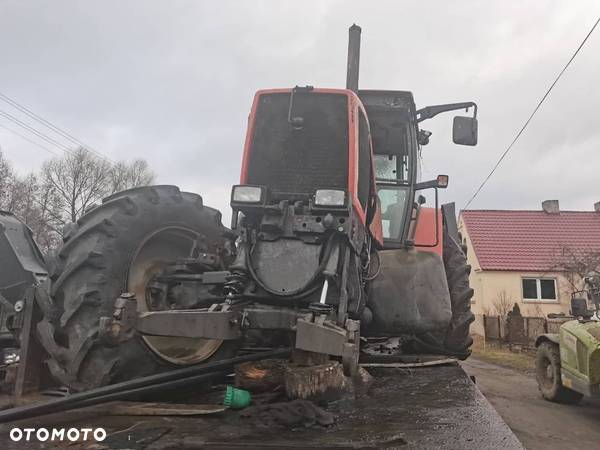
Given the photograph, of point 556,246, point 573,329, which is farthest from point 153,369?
point 556,246

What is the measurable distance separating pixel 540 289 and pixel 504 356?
26.4ft

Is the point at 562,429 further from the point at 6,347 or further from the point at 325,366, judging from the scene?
the point at 6,347

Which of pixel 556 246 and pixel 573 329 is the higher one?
pixel 556 246

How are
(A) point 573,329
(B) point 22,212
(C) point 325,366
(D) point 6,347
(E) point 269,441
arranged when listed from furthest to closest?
(B) point 22,212
(A) point 573,329
(D) point 6,347
(C) point 325,366
(E) point 269,441

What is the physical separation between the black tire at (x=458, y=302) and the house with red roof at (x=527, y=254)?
14105mm

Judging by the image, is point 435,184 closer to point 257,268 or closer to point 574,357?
point 257,268

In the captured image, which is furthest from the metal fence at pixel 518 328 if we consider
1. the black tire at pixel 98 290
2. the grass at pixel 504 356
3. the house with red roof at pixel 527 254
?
the black tire at pixel 98 290

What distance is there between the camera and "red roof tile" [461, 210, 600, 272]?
70.1 feet

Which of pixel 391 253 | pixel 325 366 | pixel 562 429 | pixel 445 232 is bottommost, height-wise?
pixel 562 429

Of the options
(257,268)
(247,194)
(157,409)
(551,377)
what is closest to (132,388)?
(157,409)

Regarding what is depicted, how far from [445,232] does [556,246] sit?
1807 centimetres

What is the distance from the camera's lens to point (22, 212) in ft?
121

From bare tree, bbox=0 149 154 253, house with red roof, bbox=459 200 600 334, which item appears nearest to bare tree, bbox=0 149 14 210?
bare tree, bbox=0 149 154 253

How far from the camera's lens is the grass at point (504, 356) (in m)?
12.3
